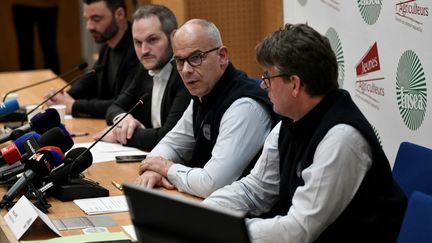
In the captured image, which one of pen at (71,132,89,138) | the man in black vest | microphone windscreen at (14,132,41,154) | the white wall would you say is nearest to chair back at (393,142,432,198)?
the man in black vest

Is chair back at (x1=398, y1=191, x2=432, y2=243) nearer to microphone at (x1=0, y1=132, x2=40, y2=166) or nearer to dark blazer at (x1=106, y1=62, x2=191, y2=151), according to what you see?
microphone at (x1=0, y1=132, x2=40, y2=166)

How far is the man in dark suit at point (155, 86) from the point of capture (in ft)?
15.4

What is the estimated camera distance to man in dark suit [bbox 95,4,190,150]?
4695 millimetres

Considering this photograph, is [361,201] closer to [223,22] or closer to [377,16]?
[377,16]

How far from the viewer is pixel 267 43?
300 cm

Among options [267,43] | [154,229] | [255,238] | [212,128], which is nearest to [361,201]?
[255,238]

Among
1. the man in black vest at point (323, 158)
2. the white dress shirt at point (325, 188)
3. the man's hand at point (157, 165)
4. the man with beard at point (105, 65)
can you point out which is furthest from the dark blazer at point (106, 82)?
the white dress shirt at point (325, 188)

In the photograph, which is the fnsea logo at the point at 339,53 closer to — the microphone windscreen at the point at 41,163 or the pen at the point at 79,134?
the pen at the point at 79,134

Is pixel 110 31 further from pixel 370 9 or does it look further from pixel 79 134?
pixel 370 9

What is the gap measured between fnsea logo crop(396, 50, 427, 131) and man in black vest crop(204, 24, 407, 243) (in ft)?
4.29

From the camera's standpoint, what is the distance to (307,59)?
2.91 m

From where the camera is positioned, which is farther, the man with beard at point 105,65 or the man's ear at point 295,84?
the man with beard at point 105,65

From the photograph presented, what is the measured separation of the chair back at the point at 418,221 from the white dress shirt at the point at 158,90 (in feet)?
7.95

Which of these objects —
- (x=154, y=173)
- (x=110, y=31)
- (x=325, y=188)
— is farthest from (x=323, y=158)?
(x=110, y=31)
